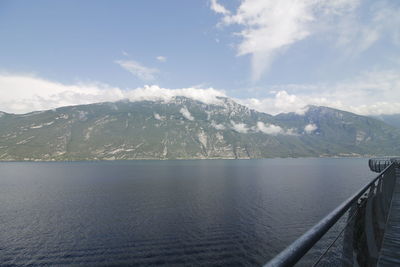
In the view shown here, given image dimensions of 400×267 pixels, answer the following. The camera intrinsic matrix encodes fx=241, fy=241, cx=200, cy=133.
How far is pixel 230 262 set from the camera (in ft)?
101

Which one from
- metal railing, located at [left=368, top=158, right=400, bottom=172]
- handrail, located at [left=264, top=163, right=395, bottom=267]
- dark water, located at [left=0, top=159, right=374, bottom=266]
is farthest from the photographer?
metal railing, located at [left=368, top=158, right=400, bottom=172]

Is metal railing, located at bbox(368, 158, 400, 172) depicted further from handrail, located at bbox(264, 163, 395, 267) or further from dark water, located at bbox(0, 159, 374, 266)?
handrail, located at bbox(264, 163, 395, 267)

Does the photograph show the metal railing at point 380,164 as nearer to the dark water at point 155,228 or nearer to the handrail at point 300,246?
the dark water at point 155,228

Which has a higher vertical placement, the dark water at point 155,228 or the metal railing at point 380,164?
the metal railing at point 380,164

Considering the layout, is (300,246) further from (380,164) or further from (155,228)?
(380,164)

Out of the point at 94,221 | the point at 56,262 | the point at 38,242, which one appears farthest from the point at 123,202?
the point at 56,262

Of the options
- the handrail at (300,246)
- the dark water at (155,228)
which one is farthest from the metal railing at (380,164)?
the handrail at (300,246)

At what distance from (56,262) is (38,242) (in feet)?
32.6

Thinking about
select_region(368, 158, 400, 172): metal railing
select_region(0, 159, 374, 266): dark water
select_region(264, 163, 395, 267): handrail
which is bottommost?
select_region(0, 159, 374, 266): dark water

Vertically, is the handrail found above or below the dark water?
above

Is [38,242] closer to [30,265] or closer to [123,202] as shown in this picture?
[30,265]

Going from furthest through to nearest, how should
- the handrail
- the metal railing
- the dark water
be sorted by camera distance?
the metal railing < the dark water < the handrail

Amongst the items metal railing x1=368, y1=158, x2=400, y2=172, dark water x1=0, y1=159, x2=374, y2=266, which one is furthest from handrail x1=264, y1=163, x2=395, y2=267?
metal railing x1=368, y1=158, x2=400, y2=172

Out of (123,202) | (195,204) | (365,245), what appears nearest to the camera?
(365,245)
